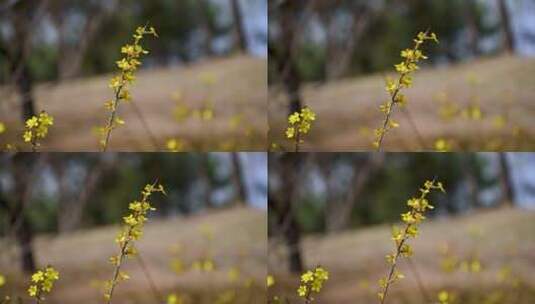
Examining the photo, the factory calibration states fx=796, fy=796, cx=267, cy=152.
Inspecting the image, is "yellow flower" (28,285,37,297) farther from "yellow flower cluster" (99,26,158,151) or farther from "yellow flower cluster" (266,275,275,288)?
"yellow flower cluster" (266,275,275,288)

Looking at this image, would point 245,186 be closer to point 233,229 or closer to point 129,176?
point 233,229

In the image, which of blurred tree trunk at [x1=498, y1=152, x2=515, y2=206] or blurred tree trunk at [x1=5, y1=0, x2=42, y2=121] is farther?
blurred tree trunk at [x1=5, y1=0, x2=42, y2=121]

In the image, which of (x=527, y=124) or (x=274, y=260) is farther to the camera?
(x=274, y=260)

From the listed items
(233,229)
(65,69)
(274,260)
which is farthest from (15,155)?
(274,260)

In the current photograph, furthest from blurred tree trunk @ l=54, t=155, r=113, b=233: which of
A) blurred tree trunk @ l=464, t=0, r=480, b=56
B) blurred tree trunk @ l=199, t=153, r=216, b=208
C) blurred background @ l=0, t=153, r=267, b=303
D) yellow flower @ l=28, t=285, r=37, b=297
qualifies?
blurred tree trunk @ l=464, t=0, r=480, b=56

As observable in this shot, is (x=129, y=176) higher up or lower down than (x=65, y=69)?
lower down

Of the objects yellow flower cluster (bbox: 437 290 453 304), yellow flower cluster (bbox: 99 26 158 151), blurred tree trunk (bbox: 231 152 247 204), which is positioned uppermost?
yellow flower cluster (bbox: 99 26 158 151)

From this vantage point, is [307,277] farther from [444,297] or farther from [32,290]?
[32,290]
